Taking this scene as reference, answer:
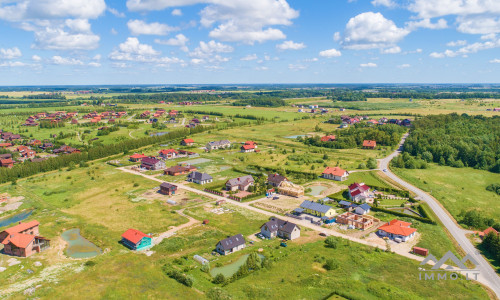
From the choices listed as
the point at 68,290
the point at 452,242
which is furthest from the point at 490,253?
the point at 68,290

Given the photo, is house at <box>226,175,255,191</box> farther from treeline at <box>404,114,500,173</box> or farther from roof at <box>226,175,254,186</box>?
treeline at <box>404,114,500,173</box>

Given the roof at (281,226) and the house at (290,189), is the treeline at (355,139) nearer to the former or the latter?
the house at (290,189)

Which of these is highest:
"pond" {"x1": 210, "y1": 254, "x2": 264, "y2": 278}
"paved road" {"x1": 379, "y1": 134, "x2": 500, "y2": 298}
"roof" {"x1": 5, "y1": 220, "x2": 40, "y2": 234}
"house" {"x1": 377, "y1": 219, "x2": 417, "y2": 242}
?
"roof" {"x1": 5, "y1": 220, "x2": 40, "y2": 234}

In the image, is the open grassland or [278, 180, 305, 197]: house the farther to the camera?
[278, 180, 305, 197]: house

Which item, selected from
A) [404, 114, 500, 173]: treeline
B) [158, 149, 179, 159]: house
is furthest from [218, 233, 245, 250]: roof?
[404, 114, 500, 173]: treeline

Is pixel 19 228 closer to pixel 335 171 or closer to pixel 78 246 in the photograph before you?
pixel 78 246

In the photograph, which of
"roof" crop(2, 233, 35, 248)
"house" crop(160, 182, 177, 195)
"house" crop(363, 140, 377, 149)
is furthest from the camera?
"house" crop(363, 140, 377, 149)

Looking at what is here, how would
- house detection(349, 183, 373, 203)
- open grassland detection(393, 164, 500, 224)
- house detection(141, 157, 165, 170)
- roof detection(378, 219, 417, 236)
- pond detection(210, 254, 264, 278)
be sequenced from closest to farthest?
pond detection(210, 254, 264, 278), roof detection(378, 219, 417, 236), open grassland detection(393, 164, 500, 224), house detection(349, 183, 373, 203), house detection(141, 157, 165, 170)
